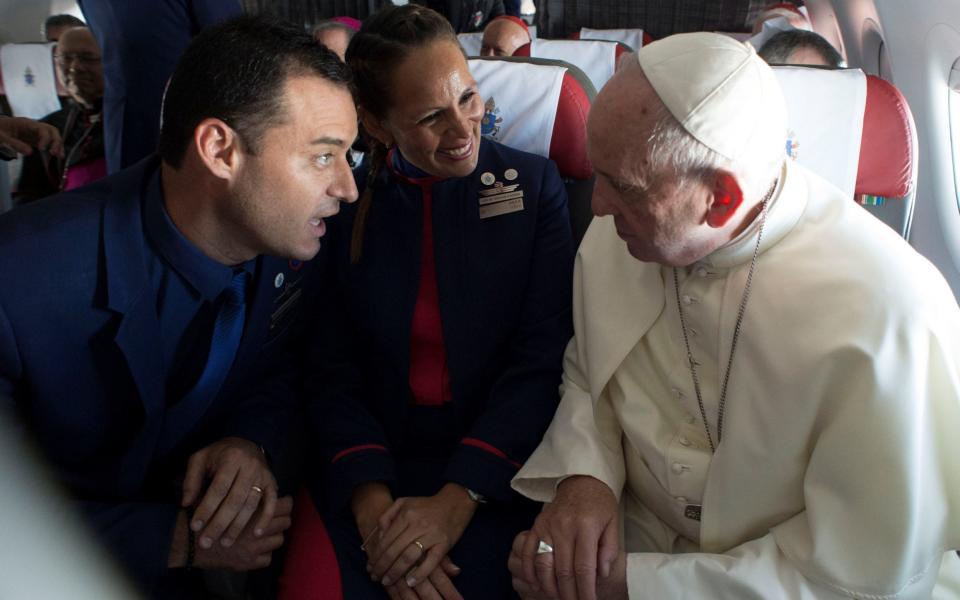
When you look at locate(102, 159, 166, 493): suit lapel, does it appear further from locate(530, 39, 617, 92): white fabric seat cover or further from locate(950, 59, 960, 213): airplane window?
locate(950, 59, 960, 213): airplane window

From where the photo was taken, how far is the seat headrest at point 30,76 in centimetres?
329

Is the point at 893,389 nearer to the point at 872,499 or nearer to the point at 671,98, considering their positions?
the point at 872,499

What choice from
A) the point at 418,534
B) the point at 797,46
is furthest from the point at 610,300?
the point at 797,46

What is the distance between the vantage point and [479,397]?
1903mm

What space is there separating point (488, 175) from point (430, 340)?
0.43 meters

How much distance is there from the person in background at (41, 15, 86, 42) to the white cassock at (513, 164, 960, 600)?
8.98 feet

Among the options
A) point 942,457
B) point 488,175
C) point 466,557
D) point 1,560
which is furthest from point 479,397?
point 1,560

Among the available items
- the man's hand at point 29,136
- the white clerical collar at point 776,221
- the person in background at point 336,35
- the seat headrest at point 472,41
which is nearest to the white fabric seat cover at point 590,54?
the person in background at point 336,35

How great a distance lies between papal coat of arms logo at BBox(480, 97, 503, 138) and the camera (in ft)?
7.04

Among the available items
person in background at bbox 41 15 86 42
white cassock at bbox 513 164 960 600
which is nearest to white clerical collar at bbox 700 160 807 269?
white cassock at bbox 513 164 960 600

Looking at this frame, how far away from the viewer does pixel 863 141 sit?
2.00 metres

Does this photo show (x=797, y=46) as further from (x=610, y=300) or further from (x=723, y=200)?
(x=723, y=200)

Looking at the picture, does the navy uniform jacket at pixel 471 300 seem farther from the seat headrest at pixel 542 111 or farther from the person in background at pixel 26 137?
the person in background at pixel 26 137

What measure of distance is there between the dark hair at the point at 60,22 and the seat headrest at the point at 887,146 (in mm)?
3059
